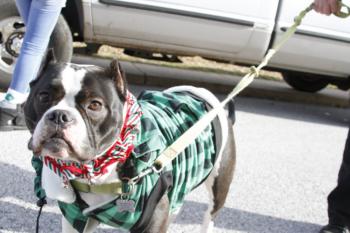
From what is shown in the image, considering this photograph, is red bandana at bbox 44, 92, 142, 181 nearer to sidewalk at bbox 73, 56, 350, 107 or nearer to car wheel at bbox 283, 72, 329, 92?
sidewalk at bbox 73, 56, 350, 107

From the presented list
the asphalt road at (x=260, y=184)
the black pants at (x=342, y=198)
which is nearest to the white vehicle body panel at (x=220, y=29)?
the asphalt road at (x=260, y=184)

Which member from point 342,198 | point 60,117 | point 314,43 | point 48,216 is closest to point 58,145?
point 60,117

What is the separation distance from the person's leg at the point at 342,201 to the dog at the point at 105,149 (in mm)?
1240

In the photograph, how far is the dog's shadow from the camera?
10.6 ft

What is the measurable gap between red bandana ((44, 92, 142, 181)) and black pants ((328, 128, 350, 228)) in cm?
177

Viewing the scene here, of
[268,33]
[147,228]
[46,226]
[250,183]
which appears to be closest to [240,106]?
[268,33]

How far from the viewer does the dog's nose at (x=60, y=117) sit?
2055 millimetres

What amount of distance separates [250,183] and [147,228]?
6.98 ft

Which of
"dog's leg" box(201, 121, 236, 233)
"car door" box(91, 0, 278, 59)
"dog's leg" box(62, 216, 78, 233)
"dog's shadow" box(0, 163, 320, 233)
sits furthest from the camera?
"car door" box(91, 0, 278, 59)

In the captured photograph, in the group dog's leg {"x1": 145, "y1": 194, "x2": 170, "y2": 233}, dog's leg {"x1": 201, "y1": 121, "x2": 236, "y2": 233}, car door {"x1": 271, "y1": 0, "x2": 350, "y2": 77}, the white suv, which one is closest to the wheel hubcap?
the white suv

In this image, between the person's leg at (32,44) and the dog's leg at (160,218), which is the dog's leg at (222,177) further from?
the person's leg at (32,44)

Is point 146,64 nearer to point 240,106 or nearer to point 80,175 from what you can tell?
point 240,106

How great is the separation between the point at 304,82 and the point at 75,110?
703cm

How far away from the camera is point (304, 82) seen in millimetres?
8734
